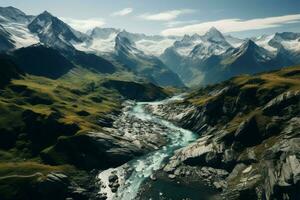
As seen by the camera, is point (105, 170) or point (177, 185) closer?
point (177, 185)

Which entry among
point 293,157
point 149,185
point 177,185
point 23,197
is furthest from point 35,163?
point 293,157

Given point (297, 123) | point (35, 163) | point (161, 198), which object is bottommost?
point (161, 198)

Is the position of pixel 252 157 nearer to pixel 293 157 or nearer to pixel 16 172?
pixel 293 157

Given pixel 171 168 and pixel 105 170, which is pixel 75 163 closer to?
pixel 105 170

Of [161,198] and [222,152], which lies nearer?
[161,198]

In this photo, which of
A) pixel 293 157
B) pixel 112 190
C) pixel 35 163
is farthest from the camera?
pixel 35 163

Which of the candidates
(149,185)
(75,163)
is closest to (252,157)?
(149,185)

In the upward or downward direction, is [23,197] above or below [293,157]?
below

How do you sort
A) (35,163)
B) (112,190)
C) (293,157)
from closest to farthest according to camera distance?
1. (293,157)
2. (112,190)
3. (35,163)

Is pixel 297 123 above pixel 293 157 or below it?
above
